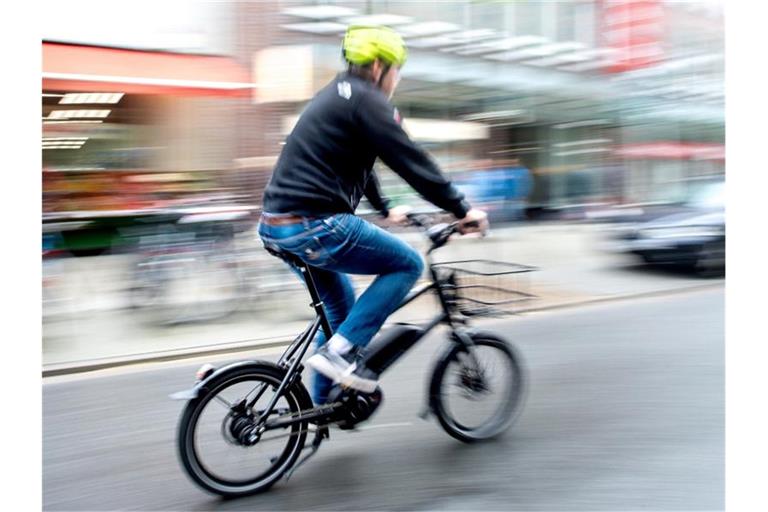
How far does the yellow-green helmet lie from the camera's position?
327 centimetres

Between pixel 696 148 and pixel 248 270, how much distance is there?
62.9 ft

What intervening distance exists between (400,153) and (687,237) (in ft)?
26.7

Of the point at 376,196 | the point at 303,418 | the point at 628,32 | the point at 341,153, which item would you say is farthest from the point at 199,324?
the point at 628,32

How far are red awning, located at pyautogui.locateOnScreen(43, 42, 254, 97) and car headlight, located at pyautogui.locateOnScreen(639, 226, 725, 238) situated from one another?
604 cm

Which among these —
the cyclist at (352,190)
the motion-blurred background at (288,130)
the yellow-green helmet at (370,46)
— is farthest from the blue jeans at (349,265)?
the motion-blurred background at (288,130)

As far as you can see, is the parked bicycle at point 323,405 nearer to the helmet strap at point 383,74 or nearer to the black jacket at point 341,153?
the black jacket at point 341,153

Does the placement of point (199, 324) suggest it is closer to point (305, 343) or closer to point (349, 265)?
point (305, 343)

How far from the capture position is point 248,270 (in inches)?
295

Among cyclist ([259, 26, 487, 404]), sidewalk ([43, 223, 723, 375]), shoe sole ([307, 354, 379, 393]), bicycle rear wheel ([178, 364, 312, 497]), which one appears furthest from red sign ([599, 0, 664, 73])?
bicycle rear wheel ([178, 364, 312, 497])

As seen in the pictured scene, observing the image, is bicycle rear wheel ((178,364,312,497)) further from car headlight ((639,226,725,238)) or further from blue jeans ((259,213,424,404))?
car headlight ((639,226,725,238))

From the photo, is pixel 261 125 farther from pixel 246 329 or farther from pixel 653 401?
pixel 653 401

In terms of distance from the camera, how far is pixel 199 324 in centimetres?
720

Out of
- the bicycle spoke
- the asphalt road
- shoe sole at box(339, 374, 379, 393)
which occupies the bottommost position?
the asphalt road
